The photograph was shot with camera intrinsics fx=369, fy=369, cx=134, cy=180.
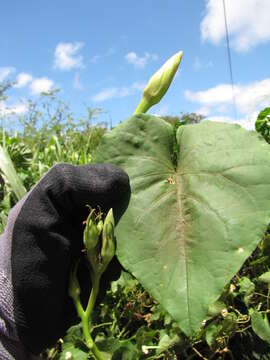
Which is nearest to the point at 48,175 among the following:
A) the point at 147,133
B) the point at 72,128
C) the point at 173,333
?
the point at 147,133

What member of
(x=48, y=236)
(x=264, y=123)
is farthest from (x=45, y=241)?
(x=264, y=123)

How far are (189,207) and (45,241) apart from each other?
221 mm

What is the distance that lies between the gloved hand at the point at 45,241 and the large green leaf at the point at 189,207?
45 millimetres

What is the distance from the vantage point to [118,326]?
0.88 meters

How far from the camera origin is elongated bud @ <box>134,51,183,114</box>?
704 mm

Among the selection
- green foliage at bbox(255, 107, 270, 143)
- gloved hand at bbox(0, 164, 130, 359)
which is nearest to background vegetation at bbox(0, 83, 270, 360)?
green foliage at bbox(255, 107, 270, 143)

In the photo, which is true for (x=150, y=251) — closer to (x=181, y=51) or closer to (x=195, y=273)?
(x=195, y=273)

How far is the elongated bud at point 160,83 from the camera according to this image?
2.31 ft

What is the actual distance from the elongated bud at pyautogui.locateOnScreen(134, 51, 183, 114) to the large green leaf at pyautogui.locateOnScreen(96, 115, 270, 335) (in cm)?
9

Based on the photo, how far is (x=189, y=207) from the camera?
1.80 ft

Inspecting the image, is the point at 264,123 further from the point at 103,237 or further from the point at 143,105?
the point at 103,237

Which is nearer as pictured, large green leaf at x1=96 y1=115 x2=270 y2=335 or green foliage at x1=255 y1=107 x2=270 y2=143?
large green leaf at x1=96 y1=115 x2=270 y2=335

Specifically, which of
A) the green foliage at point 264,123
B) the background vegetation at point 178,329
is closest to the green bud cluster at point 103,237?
the background vegetation at point 178,329

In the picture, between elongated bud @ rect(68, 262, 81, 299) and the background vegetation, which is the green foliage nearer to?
the background vegetation
